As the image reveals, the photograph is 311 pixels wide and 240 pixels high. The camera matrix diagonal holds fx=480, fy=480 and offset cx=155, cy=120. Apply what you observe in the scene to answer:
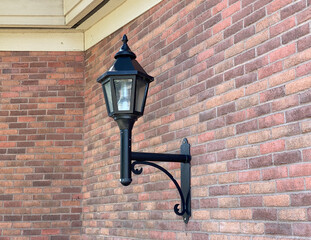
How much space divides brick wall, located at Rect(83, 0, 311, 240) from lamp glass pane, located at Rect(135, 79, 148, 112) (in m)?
0.48

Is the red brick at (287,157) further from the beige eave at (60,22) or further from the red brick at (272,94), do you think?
the beige eave at (60,22)

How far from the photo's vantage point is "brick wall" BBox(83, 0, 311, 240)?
8.50 ft

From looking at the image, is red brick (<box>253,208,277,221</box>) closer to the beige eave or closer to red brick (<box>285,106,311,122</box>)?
red brick (<box>285,106,311,122</box>)

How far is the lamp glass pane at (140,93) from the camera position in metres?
3.11

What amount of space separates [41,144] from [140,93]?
7.66 ft

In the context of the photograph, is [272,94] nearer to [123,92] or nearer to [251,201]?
[251,201]

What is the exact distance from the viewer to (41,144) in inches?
202

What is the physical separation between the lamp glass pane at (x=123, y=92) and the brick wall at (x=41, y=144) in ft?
7.27

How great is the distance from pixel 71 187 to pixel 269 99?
9.54 feet

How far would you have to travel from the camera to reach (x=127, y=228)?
4.18 m

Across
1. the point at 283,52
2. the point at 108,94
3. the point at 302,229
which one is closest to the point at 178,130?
the point at 108,94

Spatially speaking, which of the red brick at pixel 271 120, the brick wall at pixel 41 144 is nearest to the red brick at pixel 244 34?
the red brick at pixel 271 120

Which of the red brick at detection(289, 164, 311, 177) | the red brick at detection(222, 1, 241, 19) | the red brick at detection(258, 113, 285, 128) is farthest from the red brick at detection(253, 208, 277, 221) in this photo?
the red brick at detection(222, 1, 241, 19)

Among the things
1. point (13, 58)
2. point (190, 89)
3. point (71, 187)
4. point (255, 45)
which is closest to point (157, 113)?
point (190, 89)
